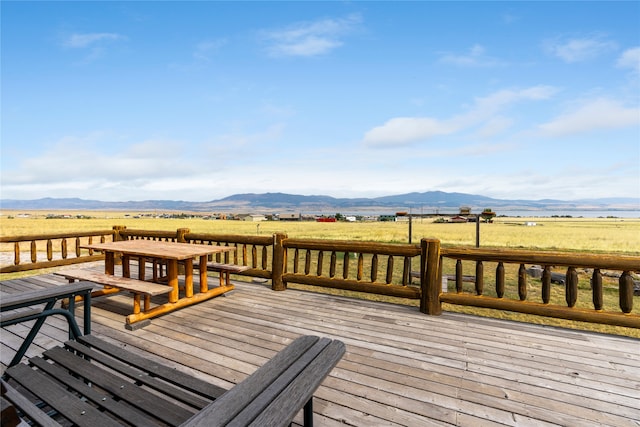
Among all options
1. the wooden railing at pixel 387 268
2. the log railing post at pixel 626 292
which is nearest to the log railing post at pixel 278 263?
the wooden railing at pixel 387 268

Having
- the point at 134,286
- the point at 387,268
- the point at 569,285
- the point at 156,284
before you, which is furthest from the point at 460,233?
the point at 134,286

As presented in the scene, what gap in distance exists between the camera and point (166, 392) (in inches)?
73.6

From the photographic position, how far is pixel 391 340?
152 inches

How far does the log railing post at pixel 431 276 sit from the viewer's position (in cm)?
477

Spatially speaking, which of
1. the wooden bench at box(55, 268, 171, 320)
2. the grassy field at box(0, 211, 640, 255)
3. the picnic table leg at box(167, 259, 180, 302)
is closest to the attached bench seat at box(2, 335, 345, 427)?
the wooden bench at box(55, 268, 171, 320)

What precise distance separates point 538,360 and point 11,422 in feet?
13.6

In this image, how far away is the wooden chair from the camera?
1.29 metres

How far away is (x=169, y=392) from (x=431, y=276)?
3848mm

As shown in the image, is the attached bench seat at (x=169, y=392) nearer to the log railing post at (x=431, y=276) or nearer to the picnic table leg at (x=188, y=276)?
the picnic table leg at (x=188, y=276)

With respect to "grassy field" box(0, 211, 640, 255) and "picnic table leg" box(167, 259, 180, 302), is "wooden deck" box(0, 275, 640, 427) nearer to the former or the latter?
"picnic table leg" box(167, 259, 180, 302)

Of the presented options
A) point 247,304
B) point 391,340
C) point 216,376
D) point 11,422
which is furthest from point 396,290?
point 11,422

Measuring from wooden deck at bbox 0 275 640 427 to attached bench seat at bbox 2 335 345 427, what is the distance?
0.99 m

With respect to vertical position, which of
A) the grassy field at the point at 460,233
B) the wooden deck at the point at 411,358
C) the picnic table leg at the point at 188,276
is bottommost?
the grassy field at the point at 460,233

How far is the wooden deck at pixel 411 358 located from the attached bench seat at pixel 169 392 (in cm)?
99
